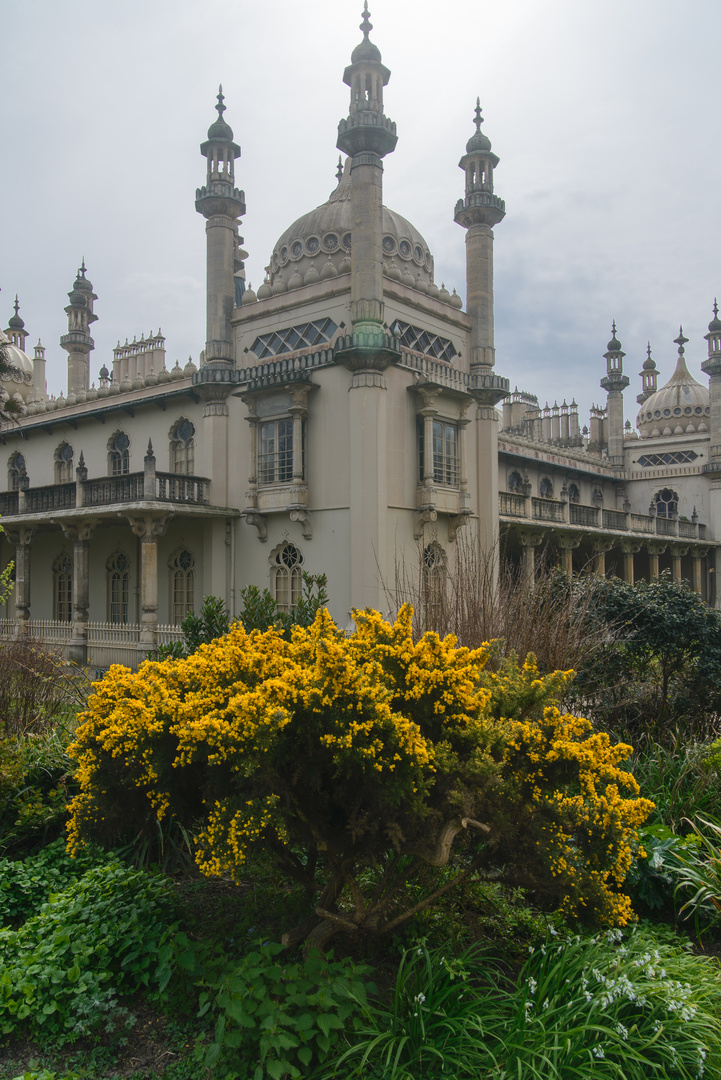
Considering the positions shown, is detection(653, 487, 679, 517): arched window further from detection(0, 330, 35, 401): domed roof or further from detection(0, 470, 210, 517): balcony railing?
detection(0, 330, 35, 401): domed roof

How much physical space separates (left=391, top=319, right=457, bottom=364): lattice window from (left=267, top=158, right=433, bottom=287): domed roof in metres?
1.63

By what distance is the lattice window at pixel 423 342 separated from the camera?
760 inches

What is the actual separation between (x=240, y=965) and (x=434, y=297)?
18.5 m

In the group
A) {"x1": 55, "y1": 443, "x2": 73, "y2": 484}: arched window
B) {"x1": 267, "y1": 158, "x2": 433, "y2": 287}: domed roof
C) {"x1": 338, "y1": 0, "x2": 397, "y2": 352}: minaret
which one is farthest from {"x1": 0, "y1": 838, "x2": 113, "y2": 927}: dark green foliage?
{"x1": 55, "y1": 443, "x2": 73, "y2": 484}: arched window

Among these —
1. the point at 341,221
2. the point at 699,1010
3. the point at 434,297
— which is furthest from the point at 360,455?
the point at 699,1010

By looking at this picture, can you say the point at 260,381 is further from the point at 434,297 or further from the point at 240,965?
the point at 240,965

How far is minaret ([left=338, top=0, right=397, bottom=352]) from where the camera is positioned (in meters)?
17.7

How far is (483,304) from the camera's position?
21.9 m

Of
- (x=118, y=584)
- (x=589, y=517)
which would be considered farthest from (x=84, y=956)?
(x=589, y=517)

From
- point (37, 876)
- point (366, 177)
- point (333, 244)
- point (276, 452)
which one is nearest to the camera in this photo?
point (37, 876)

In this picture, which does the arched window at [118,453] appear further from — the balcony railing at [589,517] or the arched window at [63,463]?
the balcony railing at [589,517]

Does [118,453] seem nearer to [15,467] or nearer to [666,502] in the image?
[15,467]

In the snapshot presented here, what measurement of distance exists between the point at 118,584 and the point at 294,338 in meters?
10.4

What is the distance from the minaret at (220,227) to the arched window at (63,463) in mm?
8308
